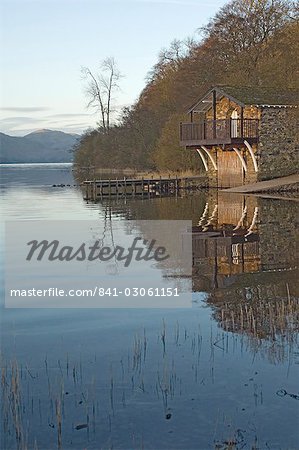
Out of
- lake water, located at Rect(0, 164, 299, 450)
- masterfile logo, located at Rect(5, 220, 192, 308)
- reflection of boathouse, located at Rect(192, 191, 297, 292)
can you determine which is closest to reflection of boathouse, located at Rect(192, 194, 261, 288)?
reflection of boathouse, located at Rect(192, 191, 297, 292)

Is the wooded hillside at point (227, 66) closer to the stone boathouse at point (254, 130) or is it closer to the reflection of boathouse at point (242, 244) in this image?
the stone boathouse at point (254, 130)

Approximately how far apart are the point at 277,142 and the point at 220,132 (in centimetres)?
369

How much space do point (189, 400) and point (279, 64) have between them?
42.7 metres

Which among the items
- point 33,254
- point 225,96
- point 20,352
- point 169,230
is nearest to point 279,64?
point 225,96

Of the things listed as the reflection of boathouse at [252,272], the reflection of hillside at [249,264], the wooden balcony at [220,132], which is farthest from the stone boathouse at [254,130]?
the reflection of boathouse at [252,272]

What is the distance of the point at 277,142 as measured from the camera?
36812mm

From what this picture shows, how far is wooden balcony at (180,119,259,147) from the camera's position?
118 feet

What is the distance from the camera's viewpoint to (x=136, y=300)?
1102cm

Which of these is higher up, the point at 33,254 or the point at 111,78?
the point at 111,78

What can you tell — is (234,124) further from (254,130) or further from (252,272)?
(252,272)

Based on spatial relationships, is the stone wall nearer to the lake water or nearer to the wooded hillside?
the wooded hillside

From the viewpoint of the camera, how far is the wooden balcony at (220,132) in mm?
36031

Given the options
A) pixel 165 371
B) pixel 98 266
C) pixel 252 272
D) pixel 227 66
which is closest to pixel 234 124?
pixel 227 66

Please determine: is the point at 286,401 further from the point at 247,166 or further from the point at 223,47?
the point at 223,47
